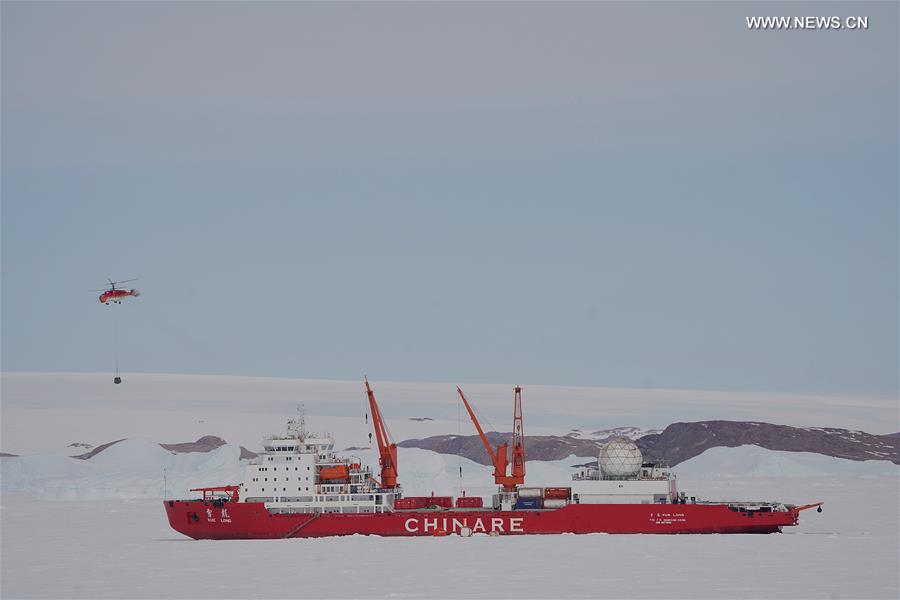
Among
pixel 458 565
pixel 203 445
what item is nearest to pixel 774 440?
pixel 203 445

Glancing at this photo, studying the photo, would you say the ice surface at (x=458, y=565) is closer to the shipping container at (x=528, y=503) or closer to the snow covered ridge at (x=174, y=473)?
the shipping container at (x=528, y=503)

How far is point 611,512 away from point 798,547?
1191cm

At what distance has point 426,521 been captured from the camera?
66.6 metres

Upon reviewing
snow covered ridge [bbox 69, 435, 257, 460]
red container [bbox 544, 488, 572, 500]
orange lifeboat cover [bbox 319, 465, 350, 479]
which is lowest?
red container [bbox 544, 488, 572, 500]

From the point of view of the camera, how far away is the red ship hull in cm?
6556

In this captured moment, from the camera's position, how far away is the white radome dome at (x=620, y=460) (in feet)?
221

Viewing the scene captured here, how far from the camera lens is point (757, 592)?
4128 cm

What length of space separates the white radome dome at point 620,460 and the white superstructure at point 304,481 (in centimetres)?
1148

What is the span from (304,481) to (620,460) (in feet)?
53.1

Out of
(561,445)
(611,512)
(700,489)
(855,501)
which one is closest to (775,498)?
(855,501)

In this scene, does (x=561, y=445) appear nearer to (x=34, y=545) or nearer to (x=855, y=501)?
(x=855, y=501)

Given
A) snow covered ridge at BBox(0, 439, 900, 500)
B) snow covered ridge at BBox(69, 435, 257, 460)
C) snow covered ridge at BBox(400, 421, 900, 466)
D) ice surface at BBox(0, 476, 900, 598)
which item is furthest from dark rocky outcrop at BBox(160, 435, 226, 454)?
ice surface at BBox(0, 476, 900, 598)

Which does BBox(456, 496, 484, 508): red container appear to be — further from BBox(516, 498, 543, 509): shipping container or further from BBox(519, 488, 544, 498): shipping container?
BBox(516, 498, 543, 509): shipping container

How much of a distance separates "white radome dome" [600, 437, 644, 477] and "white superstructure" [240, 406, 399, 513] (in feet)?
37.7
